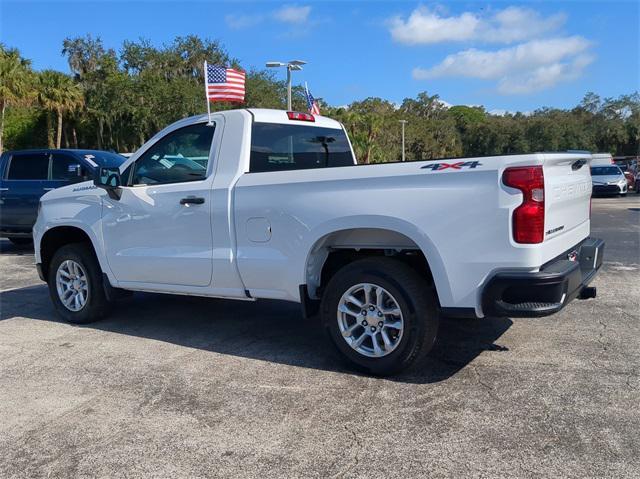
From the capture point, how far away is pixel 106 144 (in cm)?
4622

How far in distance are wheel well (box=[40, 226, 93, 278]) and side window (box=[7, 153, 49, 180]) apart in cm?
553

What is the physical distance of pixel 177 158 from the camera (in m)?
5.39

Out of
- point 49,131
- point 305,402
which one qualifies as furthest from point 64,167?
point 49,131

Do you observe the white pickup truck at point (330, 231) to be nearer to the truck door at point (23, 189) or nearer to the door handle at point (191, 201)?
the door handle at point (191, 201)

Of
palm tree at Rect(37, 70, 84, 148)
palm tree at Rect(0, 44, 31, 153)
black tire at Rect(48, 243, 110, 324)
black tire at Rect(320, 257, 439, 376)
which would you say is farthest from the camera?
palm tree at Rect(37, 70, 84, 148)

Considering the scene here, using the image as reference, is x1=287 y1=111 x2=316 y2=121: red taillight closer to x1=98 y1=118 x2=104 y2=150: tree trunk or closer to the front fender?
the front fender

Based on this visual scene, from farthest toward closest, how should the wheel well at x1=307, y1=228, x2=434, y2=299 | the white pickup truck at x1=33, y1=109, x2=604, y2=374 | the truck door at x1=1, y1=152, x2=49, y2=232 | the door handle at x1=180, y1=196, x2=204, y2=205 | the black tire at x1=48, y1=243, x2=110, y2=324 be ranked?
the truck door at x1=1, y1=152, x2=49, y2=232, the black tire at x1=48, y1=243, x2=110, y2=324, the door handle at x1=180, y1=196, x2=204, y2=205, the wheel well at x1=307, y1=228, x2=434, y2=299, the white pickup truck at x1=33, y1=109, x2=604, y2=374

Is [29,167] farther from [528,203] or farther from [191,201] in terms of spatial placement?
[528,203]

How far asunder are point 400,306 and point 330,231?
73cm

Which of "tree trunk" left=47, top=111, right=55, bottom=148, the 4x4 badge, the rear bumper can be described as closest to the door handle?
the 4x4 badge

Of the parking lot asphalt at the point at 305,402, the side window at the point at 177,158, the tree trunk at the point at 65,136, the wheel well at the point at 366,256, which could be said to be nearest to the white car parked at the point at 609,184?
the parking lot asphalt at the point at 305,402

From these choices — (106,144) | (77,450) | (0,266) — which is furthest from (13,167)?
(106,144)

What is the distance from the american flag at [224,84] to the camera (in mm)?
10077

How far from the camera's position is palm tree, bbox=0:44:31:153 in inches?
1369
